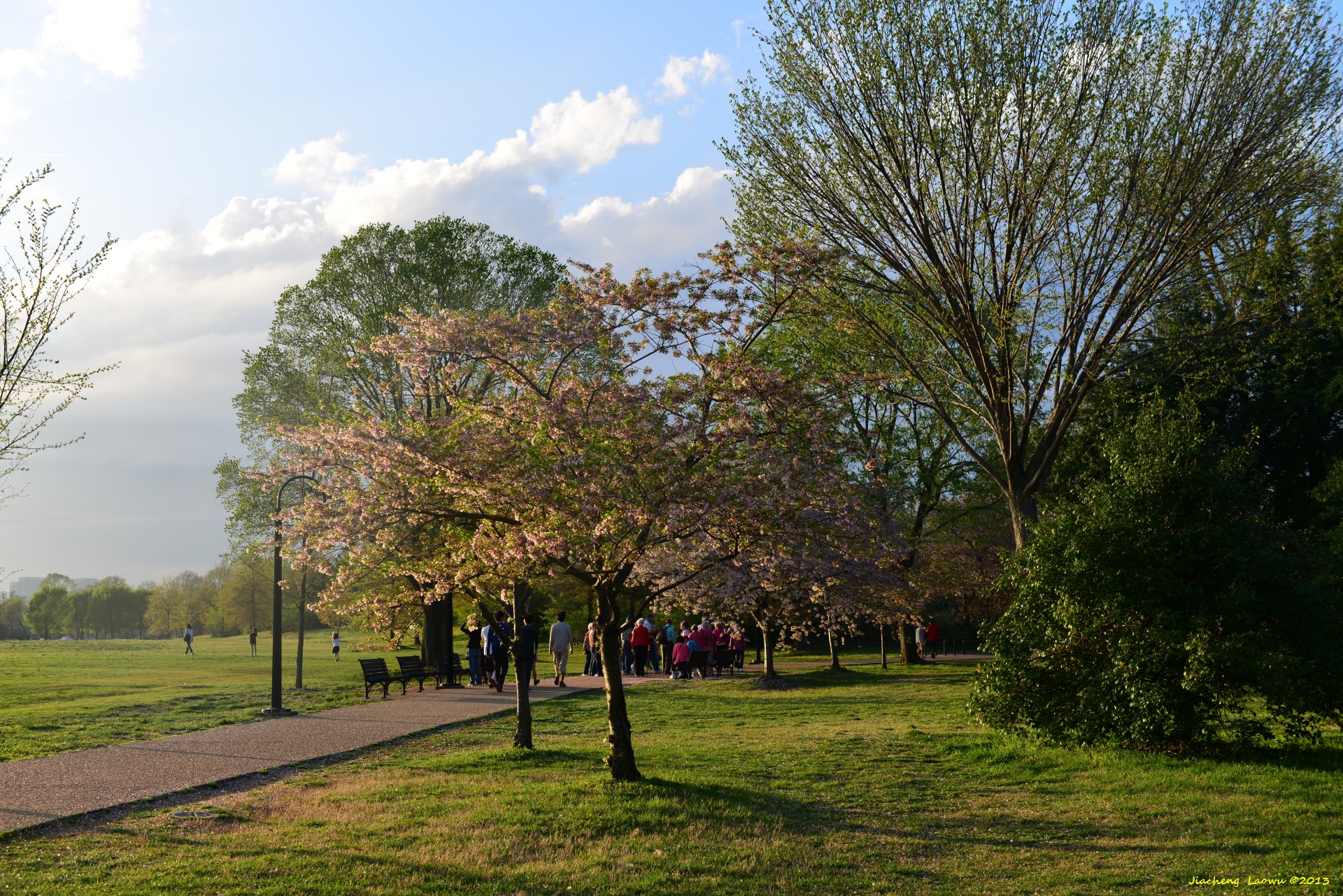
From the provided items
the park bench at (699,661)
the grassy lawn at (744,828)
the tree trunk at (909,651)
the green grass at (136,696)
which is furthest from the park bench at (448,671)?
the tree trunk at (909,651)

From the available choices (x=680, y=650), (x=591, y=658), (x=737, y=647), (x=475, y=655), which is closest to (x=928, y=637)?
(x=737, y=647)

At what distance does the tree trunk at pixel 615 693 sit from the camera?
32.6 ft

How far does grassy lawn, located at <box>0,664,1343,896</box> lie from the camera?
671 centimetres

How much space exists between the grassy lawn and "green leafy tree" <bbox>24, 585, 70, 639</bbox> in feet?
418

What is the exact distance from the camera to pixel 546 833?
8070 mm

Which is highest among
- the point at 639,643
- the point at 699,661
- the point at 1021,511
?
the point at 1021,511

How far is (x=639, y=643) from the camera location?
28.0 meters

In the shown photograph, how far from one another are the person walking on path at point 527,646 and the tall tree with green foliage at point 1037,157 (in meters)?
7.55

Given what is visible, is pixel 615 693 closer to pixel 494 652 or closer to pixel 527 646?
pixel 527 646

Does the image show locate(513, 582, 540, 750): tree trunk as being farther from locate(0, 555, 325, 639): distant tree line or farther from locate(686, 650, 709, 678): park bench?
locate(0, 555, 325, 639): distant tree line

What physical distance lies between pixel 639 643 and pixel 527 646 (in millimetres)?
11112

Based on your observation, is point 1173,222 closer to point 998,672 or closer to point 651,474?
point 998,672

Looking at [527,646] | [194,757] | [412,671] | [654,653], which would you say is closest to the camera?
[194,757]

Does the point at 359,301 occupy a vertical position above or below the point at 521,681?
above
